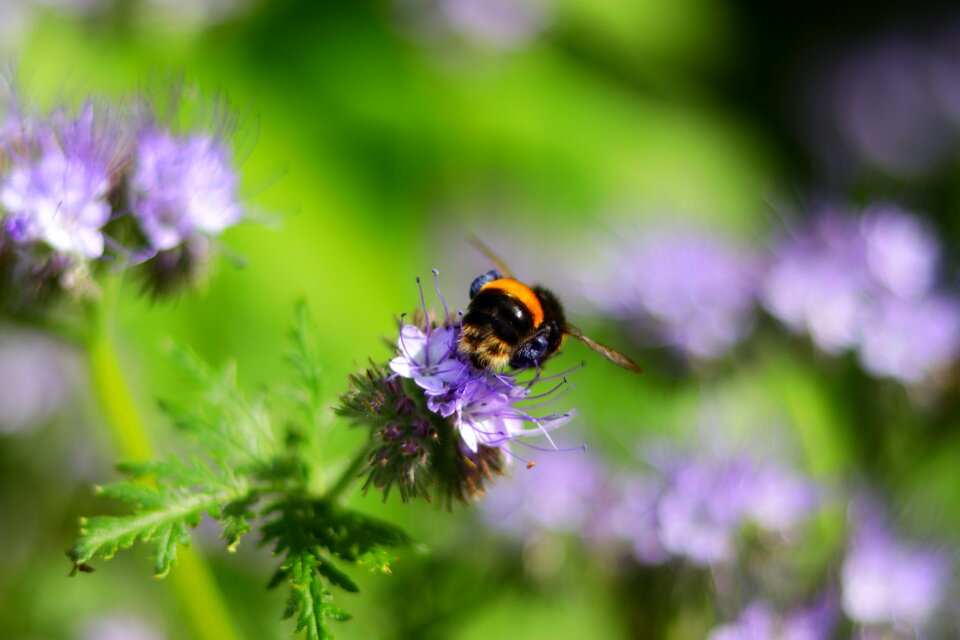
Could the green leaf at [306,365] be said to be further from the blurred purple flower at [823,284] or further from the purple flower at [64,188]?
the blurred purple flower at [823,284]

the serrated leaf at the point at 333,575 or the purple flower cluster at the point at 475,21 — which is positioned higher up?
the serrated leaf at the point at 333,575

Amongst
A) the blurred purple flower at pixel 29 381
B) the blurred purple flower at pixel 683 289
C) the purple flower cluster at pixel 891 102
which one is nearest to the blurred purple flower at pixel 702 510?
the blurred purple flower at pixel 683 289

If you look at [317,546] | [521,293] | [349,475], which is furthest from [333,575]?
[521,293]

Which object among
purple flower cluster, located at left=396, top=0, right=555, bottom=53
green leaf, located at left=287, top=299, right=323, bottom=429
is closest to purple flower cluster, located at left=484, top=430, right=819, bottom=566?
green leaf, located at left=287, top=299, right=323, bottom=429

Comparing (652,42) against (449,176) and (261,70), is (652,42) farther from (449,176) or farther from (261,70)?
(261,70)

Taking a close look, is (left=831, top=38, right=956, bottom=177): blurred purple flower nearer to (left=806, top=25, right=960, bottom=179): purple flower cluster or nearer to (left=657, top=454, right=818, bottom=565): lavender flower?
(left=806, top=25, right=960, bottom=179): purple flower cluster

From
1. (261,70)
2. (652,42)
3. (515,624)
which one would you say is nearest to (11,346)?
(261,70)

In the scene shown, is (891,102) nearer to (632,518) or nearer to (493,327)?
(632,518)
